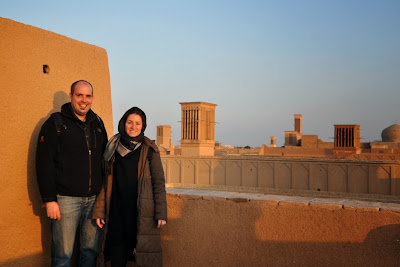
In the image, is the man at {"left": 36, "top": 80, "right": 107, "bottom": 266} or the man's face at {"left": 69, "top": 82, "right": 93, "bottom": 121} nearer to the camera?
the man at {"left": 36, "top": 80, "right": 107, "bottom": 266}

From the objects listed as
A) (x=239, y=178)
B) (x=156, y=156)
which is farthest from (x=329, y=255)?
(x=239, y=178)

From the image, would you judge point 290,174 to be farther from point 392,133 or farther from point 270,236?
point 392,133

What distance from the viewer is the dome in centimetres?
3212

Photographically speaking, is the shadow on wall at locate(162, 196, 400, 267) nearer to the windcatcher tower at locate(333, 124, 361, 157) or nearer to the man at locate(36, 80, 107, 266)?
the man at locate(36, 80, 107, 266)

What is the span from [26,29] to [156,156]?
4.06 ft

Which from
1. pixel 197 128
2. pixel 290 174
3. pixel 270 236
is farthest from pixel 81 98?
pixel 197 128

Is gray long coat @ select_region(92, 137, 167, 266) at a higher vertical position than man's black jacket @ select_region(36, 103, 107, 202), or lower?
lower

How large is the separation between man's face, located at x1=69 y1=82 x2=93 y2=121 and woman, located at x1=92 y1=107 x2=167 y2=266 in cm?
25

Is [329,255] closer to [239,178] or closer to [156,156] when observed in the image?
[156,156]

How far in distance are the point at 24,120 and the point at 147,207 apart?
99cm

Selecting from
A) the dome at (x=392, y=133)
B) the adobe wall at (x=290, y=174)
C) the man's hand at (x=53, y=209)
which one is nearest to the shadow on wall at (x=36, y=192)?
the man's hand at (x=53, y=209)

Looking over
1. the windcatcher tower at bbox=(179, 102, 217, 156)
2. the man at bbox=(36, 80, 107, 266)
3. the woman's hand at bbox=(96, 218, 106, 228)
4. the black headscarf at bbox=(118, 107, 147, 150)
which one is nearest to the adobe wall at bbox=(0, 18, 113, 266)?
the man at bbox=(36, 80, 107, 266)

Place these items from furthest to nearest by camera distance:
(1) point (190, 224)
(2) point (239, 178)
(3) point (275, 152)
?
(3) point (275, 152) → (2) point (239, 178) → (1) point (190, 224)

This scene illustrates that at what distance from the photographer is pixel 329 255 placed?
2451 mm
